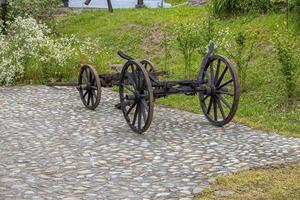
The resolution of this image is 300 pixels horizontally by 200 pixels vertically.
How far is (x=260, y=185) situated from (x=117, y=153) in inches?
90.8

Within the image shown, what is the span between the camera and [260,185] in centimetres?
662

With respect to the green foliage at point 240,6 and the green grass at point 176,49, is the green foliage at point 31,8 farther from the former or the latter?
the green foliage at point 240,6

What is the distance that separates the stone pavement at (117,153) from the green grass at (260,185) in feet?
0.67

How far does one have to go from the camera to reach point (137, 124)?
973 cm

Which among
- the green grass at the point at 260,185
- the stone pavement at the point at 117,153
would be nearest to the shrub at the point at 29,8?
the stone pavement at the point at 117,153

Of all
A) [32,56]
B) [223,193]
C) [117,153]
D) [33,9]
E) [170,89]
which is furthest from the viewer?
[33,9]

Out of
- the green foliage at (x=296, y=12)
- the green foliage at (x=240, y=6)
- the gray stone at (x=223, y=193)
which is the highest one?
the green foliage at (x=240, y=6)

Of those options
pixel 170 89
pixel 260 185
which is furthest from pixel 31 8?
pixel 260 185

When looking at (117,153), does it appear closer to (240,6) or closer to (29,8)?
(240,6)

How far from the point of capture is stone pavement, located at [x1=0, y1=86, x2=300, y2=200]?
265 inches

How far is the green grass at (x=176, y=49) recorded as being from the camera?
10.5 meters

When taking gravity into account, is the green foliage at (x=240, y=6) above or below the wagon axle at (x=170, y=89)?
above

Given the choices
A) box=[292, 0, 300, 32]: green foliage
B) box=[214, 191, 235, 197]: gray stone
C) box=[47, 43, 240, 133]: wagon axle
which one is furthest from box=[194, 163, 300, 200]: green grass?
box=[292, 0, 300, 32]: green foliage

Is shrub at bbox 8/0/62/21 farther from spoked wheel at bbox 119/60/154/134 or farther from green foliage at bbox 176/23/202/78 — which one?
spoked wheel at bbox 119/60/154/134
